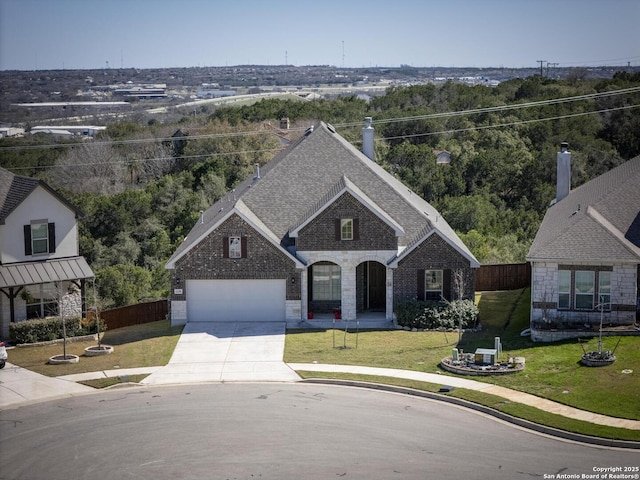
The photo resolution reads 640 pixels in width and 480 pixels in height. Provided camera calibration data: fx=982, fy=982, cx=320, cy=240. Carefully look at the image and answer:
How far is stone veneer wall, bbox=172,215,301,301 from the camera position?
4394 centimetres

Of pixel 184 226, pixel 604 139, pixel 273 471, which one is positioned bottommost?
pixel 273 471

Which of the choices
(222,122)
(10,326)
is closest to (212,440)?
(10,326)

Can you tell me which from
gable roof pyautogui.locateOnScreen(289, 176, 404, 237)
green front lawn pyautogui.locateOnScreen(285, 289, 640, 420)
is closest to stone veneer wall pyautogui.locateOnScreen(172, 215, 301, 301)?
gable roof pyautogui.locateOnScreen(289, 176, 404, 237)

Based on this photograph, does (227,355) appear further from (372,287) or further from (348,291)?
(372,287)

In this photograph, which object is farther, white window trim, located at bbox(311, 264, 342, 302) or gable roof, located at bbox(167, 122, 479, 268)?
white window trim, located at bbox(311, 264, 342, 302)

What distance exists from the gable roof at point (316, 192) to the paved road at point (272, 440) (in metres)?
12.1

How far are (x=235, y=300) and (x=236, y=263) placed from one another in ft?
5.66

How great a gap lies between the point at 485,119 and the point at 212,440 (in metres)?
71.1

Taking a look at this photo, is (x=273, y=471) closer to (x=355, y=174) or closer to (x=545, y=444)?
(x=545, y=444)

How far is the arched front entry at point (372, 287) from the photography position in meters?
45.9

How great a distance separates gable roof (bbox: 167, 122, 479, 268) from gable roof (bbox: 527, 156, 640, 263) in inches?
170

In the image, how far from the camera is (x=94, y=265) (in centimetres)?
6150

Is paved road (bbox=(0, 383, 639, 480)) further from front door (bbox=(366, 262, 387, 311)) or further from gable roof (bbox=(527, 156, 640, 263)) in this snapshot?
front door (bbox=(366, 262, 387, 311))

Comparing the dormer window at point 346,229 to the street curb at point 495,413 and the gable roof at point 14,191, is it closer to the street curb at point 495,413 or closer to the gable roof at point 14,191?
the street curb at point 495,413
